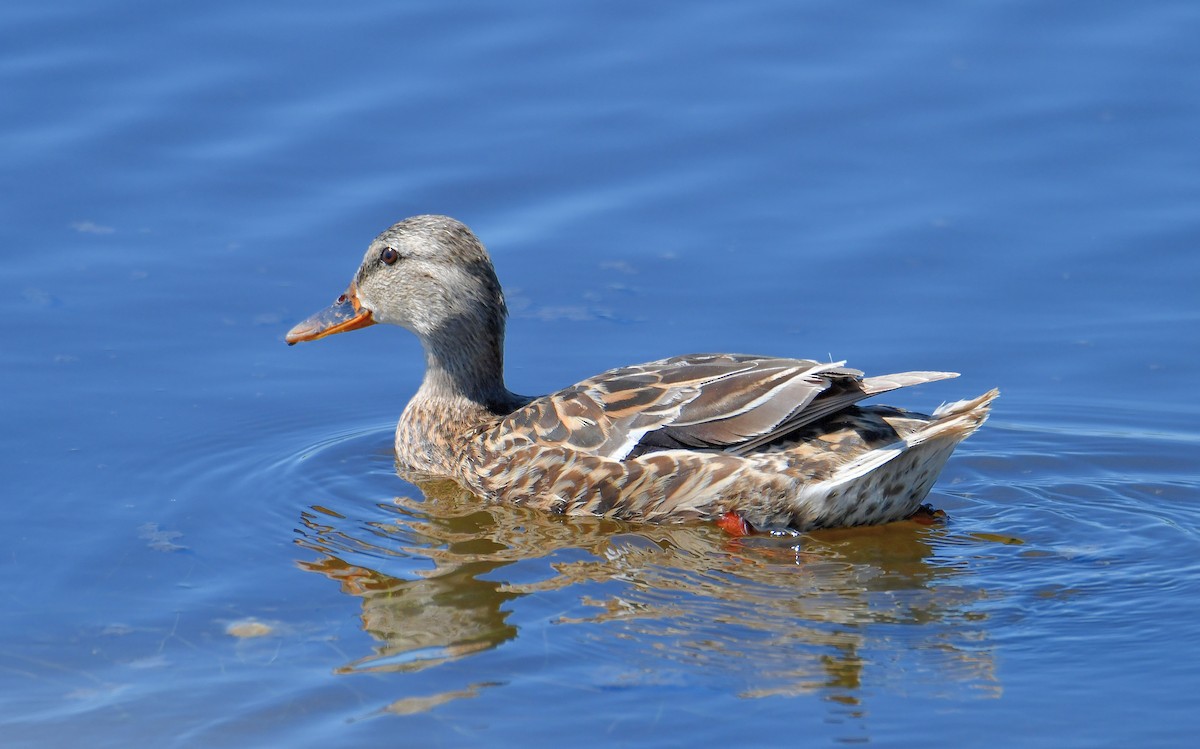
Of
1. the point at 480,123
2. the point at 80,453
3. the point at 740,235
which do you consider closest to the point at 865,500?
the point at 740,235

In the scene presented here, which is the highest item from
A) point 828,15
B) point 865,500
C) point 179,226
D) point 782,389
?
point 828,15

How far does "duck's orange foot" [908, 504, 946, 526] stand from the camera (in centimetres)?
902

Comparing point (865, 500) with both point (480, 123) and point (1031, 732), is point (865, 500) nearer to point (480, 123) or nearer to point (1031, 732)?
point (1031, 732)

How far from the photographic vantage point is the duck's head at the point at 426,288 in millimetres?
10078

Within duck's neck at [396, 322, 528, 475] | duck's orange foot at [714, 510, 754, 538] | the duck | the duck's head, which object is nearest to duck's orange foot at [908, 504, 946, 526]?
the duck

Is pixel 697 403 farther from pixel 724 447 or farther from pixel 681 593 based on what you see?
pixel 681 593

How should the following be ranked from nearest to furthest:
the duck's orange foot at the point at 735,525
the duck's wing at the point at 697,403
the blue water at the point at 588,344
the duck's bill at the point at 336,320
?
1. the blue water at the point at 588,344
2. the duck's wing at the point at 697,403
3. the duck's orange foot at the point at 735,525
4. the duck's bill at the point at 336,320

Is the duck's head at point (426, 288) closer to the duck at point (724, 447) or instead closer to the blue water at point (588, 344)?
the blue water at point (588, 344)

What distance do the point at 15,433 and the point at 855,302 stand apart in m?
5.25

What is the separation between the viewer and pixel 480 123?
42.3 feet

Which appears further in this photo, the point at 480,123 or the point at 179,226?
the point at 480,123

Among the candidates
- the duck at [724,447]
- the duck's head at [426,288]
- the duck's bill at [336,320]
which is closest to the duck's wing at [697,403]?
the duck at [724,447]

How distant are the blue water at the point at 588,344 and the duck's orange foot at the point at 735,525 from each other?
3.5 inches

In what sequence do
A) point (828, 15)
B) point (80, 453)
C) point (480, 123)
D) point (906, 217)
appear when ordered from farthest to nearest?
point (828, 15) → point (480, 123) → point (906, 217) → point (80, 453)
